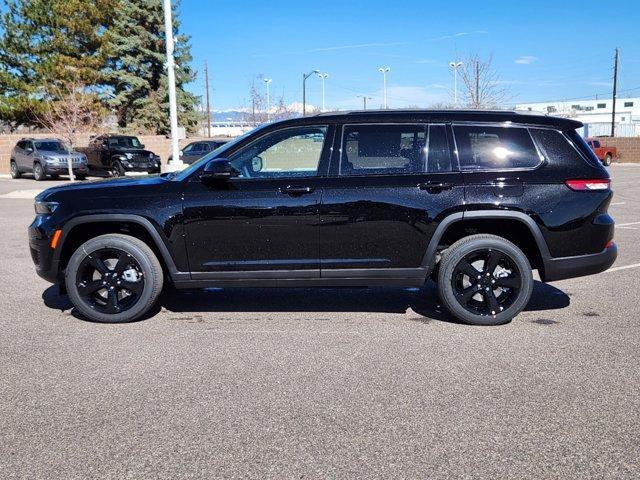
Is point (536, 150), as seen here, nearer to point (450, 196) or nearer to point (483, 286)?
point (450, 196)

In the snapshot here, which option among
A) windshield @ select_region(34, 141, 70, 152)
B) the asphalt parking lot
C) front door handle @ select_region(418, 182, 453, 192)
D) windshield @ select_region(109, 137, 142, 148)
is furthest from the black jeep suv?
windshield @ select_region(109, 137, 142, 148)

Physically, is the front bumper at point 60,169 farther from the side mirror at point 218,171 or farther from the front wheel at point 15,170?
the side mirror at point 218,171

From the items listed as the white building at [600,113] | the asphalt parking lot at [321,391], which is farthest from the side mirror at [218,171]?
the white building at [600,113]

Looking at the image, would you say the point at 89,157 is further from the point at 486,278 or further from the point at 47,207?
the point at 486,278

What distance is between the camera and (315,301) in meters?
6.22

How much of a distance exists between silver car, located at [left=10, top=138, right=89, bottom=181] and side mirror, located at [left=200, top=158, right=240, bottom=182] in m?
21.0

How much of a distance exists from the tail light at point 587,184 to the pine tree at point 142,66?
3890 centimetres

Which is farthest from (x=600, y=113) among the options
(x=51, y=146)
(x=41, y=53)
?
(x=51, y=146)

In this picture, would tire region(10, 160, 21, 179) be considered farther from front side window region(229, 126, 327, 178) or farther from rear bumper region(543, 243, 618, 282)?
rear bumper region(543, 243, 618, 282)

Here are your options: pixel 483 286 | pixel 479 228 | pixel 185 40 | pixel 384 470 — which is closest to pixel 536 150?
pixel 479 228

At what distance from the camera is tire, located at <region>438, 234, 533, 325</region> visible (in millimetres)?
5258

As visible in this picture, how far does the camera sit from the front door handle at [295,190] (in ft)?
16.9

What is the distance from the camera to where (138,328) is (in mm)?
5340

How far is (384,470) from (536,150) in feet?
11.2
